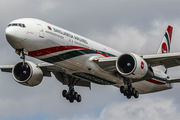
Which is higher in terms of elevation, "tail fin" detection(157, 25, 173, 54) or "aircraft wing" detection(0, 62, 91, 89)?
"tail fin" detection(157, 25, 173, 54)

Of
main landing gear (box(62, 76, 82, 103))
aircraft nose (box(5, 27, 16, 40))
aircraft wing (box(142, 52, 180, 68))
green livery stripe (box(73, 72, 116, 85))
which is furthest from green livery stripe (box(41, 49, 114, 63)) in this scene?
main landing gear (box(62, 76, 82, 103))

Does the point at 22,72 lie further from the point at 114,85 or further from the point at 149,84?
the point at 149,84

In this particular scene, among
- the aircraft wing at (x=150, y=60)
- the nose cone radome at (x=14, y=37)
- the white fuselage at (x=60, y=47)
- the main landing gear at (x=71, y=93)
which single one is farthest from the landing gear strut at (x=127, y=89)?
the nose cone radome at (x=14, y=37)

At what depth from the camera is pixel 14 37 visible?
26.8m

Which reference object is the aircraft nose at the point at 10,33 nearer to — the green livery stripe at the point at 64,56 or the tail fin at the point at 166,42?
the green livery stripe at the point at 64,56

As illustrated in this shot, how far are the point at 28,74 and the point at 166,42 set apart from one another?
65.6ft

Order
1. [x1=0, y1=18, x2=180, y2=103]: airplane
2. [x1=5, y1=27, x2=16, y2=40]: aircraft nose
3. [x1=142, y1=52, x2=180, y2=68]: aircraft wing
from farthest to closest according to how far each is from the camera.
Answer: [x1=142, y1=52, x2=180, y2=68]: aircraft wing
[x1=0, y1=18, x2=180, y2=103]: airplane
[x1=5, y1=27, x2=16, y2=40]: aircraft nose

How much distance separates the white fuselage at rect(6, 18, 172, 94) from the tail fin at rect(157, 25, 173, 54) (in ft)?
39.3

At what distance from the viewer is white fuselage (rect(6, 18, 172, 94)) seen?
27344mm

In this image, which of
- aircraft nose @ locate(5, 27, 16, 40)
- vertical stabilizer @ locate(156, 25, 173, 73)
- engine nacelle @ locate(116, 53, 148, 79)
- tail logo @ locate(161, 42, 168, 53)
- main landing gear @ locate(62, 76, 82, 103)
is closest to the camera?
aircraft nose @ locate(5, 27, 16, 40)

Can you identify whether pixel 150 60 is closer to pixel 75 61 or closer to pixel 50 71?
pixel 75 61

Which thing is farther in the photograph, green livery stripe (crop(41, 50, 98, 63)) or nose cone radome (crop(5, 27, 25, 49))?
green livery stripe (crop(41, 50, 98, 63))

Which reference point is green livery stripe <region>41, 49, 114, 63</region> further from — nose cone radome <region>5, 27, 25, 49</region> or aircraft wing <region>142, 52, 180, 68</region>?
aircraft wing <region>142, 52, 180, 68</region>

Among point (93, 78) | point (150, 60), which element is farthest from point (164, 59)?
point (93, 78)
